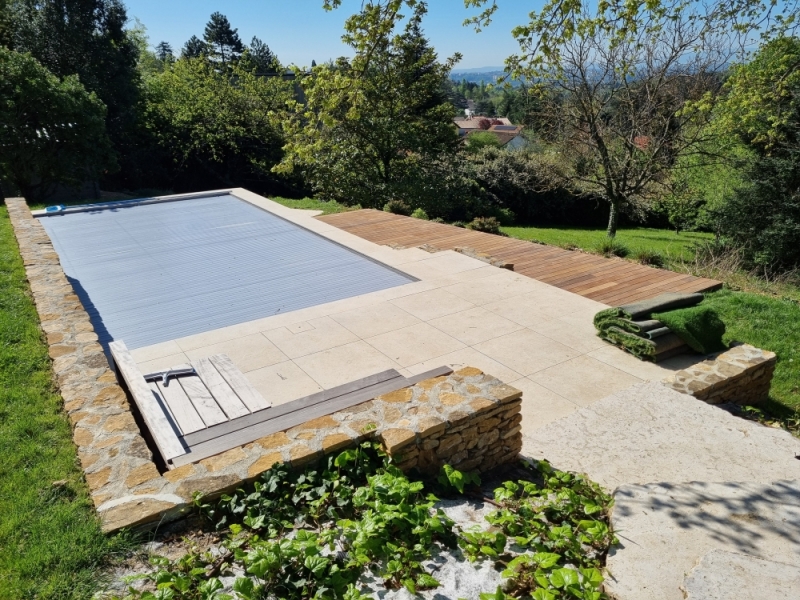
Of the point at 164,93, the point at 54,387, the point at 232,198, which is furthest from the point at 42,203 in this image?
the point at 54,387

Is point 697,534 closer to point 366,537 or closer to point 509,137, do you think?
point 366,537

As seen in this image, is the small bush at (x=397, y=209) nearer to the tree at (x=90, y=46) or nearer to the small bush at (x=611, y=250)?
the small bush at (x=611, y=250)

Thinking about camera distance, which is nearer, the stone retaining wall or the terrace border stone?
the terrace border stone

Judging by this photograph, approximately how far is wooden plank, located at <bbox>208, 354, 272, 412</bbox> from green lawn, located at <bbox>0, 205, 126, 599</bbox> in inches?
57.4

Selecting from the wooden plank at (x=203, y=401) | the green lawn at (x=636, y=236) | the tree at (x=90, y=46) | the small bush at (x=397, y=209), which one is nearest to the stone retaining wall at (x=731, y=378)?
the wooden plank at (x=203, y=401)

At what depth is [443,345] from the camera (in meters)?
6.29

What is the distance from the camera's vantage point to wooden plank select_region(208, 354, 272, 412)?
4.82 metres

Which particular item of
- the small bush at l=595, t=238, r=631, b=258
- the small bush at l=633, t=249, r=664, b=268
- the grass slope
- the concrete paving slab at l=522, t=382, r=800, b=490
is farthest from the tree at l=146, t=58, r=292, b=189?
the concrete paving slab at l=522, t=382, r=800, b=490

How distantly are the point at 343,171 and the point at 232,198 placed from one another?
3546mm

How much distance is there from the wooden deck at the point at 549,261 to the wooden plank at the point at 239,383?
4.89 metres

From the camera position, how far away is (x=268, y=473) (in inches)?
122

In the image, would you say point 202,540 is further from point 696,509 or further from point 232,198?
point 232,198

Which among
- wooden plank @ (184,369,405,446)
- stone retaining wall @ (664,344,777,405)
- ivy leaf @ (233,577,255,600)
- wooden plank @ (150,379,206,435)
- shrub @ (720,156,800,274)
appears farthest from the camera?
shrub @ (720,156,800,274)

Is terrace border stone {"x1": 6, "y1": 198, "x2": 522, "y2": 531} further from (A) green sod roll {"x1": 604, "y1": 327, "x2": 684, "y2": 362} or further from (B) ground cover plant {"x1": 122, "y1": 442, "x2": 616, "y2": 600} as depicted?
(A) green sod roll {"x1": 604, "y1": 327, "x2": 684, "y2": 362}
